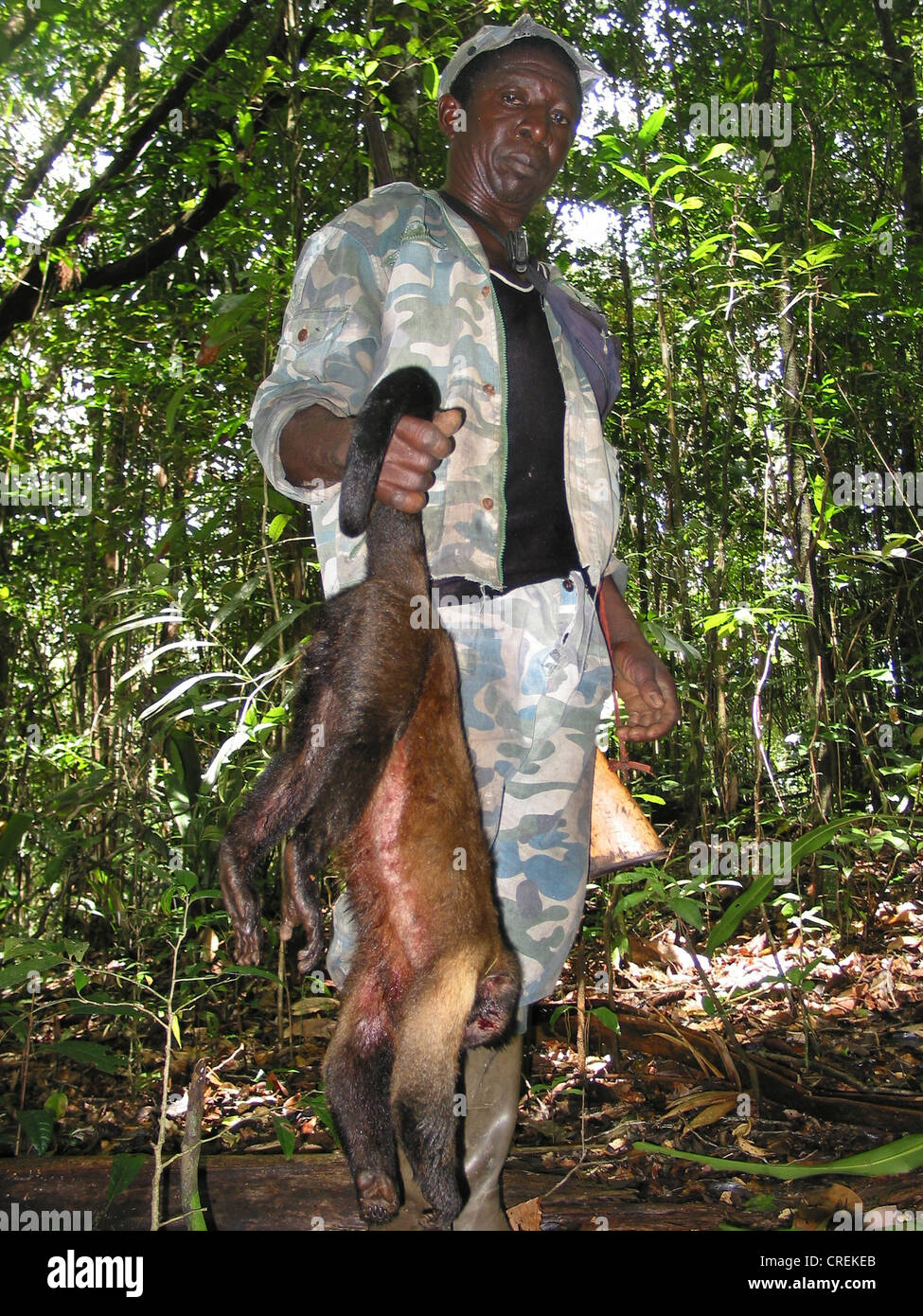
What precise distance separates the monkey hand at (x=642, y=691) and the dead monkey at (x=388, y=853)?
978mm

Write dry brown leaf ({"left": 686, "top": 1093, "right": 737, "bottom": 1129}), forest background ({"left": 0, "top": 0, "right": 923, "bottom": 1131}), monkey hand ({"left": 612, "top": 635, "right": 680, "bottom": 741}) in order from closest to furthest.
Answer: monkey hand ({"left": 612, "top": 635, "right": 680, "bottom": 741}) → dry brown leaf ({"left": 686, "top": 1093, "right": 737, "bottom": 1129}) → forest background ({"left": 0, "top": 0, "right": 923, "bottom": 1131})

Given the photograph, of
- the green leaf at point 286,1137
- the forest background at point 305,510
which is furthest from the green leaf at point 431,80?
the green leaf at point 286,1137

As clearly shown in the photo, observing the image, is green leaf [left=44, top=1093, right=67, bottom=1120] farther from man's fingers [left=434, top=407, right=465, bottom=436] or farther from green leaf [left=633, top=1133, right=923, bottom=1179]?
man's fingers [left=434, top=407, right=465, bottom=436]

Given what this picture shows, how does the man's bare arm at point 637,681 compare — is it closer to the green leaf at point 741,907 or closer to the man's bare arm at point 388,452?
the green leaf at point 741,907

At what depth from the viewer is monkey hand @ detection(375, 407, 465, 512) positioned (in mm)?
1845

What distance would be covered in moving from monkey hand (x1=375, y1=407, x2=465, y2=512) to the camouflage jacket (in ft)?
1.37

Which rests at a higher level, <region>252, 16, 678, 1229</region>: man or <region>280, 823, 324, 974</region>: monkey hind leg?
<region>252, 16, 678, 1229</region>: man

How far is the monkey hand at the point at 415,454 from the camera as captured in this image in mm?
1845

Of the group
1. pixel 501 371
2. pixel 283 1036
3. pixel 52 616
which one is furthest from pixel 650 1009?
pixel 52 616

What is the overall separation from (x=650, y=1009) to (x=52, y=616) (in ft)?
19.0

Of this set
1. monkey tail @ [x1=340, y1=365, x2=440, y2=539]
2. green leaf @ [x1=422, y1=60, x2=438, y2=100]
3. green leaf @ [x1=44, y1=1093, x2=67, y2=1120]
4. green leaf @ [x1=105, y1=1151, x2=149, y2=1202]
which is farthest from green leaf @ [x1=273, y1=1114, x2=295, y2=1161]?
green leaf @ [x1=422, y1=60, x2=438, y2=100]

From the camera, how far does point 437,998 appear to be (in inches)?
87.3

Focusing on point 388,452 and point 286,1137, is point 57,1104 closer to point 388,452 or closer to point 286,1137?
point 286,1137

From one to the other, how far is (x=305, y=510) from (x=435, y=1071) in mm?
2821
